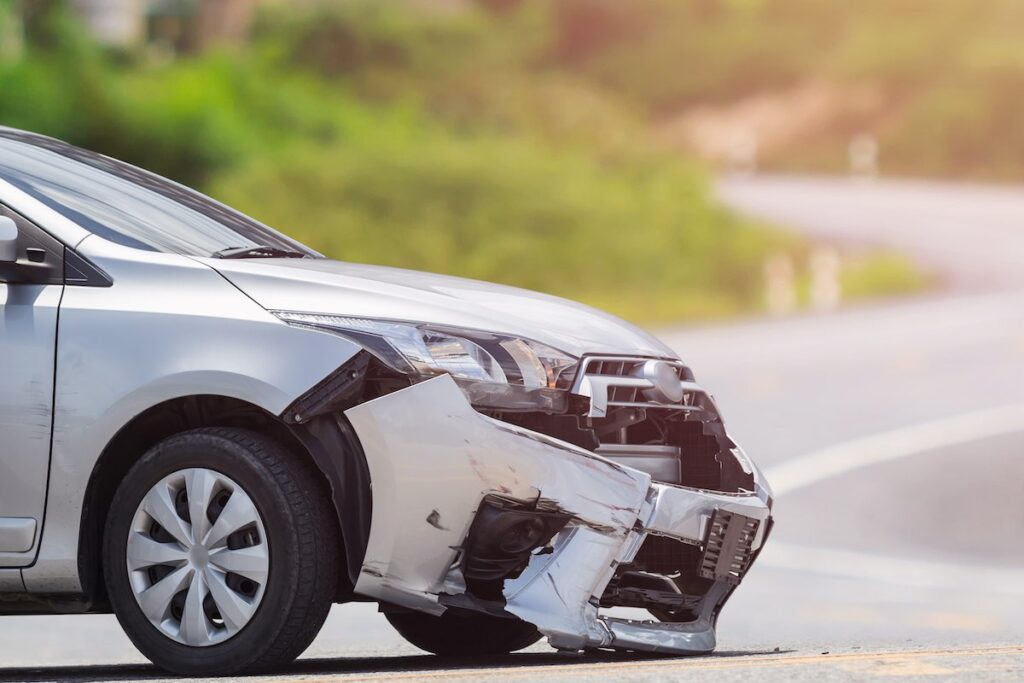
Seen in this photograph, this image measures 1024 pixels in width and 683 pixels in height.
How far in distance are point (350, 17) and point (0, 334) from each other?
2633 cm

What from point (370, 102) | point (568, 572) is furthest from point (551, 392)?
point (370, 102)

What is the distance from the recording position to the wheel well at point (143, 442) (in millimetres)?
5117

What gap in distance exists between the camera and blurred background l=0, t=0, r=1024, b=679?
88.5 feet

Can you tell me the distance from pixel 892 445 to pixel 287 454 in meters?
11.9

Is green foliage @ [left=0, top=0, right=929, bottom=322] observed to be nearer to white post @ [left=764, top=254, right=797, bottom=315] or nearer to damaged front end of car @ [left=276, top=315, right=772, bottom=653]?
white post @ [left=764, top=254, right=797, bottom=315]

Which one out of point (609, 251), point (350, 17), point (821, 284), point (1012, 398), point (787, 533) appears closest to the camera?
point (787, 533)

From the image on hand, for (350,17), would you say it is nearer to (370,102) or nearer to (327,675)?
(370,102)

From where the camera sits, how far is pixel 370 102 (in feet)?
102

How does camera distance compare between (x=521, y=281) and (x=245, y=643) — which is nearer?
(x=245, y=643)

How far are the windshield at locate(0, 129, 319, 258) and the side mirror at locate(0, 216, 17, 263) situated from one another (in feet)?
0.69

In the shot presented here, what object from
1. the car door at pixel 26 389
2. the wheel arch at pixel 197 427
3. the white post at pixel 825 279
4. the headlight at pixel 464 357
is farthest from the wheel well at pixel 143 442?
the white post at pixel 825 279

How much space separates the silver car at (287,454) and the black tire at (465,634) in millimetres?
1079

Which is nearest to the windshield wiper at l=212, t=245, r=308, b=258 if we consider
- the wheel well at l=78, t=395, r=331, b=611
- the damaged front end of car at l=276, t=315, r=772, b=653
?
the wheel well at l=78, t=395, r=331, b=611

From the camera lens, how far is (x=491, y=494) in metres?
5.02
